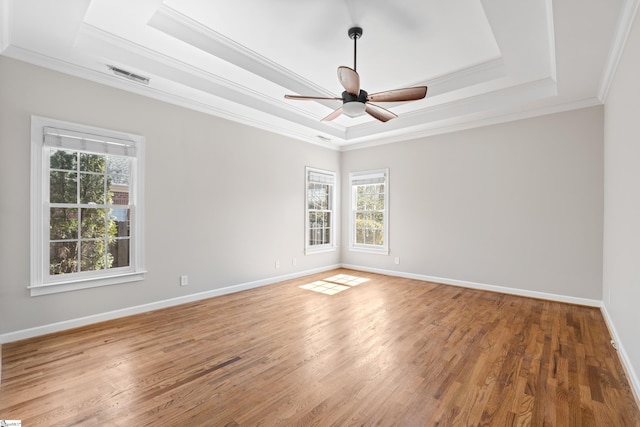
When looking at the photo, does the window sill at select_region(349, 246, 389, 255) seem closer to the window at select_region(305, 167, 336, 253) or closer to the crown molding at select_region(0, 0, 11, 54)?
the window at select_region(305, 167, 336, 253)

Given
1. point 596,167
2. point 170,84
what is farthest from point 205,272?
point 596,167

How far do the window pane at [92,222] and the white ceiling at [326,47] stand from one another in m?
1.50

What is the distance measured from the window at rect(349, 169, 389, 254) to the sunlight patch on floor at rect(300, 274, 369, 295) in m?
0.94

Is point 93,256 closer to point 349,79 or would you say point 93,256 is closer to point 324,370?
point 324,370

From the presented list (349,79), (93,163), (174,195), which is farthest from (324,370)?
(93,163)

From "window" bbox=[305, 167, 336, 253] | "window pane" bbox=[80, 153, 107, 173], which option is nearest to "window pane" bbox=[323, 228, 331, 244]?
"window" bbox=[305, 167, 336, 253]

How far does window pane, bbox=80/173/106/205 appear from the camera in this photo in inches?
130

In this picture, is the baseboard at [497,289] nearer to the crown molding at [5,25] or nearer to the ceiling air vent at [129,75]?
the ceiling air vent at [129,75]

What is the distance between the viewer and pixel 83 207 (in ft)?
10.8

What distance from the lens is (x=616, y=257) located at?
9.66 ft

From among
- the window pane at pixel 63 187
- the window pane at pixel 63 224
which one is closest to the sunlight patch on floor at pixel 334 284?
the window pane at pixel 63 224

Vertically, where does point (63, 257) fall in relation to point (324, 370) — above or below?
above

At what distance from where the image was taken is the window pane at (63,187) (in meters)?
3.10

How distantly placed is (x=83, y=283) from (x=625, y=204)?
5317 mm
